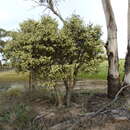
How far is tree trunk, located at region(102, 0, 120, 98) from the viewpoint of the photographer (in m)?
9.52

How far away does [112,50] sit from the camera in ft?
31.3

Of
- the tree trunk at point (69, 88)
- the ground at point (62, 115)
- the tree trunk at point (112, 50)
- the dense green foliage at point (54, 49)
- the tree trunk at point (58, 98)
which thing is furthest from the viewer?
the tree trunk at point (112, 50)

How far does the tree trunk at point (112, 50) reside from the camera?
31.2 feet

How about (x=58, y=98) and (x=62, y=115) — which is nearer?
(x=62, y=115)

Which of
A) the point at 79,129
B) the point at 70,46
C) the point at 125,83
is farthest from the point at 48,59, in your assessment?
the point at 125,83

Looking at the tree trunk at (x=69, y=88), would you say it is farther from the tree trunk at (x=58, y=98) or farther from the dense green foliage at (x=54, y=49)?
the tree trunk at (x=58, y=98)

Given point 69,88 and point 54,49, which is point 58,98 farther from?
point 54,49

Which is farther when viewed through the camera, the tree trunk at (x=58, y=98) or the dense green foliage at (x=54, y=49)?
the tree trunk at (x=58, y=98)

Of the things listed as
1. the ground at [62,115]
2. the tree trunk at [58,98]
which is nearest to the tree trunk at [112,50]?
the ground at [62,115]

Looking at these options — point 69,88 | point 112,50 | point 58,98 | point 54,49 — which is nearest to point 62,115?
point 58,98

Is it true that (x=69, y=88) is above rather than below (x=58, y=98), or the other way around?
above

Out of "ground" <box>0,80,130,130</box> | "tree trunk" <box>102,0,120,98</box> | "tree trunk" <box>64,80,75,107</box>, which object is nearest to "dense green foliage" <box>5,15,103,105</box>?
"tree trunk" <box>64,80,75,107</box>

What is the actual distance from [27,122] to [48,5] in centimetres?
635

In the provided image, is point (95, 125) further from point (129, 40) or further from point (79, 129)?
point (129, 40)
